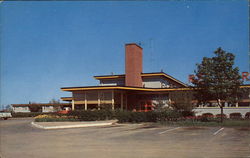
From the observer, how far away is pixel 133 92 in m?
40.7

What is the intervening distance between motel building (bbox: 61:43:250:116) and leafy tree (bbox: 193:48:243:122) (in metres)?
9.43

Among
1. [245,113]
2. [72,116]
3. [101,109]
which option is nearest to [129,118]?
[101,109]

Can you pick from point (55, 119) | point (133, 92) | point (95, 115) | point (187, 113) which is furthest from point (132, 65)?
point (55, 119)

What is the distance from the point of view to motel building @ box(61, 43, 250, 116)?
35.8m

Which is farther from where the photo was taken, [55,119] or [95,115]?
[55,119]

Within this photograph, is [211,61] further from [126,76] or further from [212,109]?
[126,76]

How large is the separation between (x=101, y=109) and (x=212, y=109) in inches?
593

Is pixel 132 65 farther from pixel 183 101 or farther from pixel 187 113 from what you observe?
pixel 183 101

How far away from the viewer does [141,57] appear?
4262cm

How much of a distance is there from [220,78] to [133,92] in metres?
17.7

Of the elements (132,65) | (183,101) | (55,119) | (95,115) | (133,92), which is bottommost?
(55,119)

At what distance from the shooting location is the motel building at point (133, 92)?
35750 millimetres

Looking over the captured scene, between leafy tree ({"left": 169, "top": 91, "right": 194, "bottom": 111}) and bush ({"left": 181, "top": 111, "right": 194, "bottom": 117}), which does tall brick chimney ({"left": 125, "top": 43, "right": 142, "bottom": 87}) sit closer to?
leafy tree ({"left": 169, "top": 91, "right": 194, "bottom": 111})

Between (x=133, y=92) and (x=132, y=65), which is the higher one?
(x=132, y=65)
